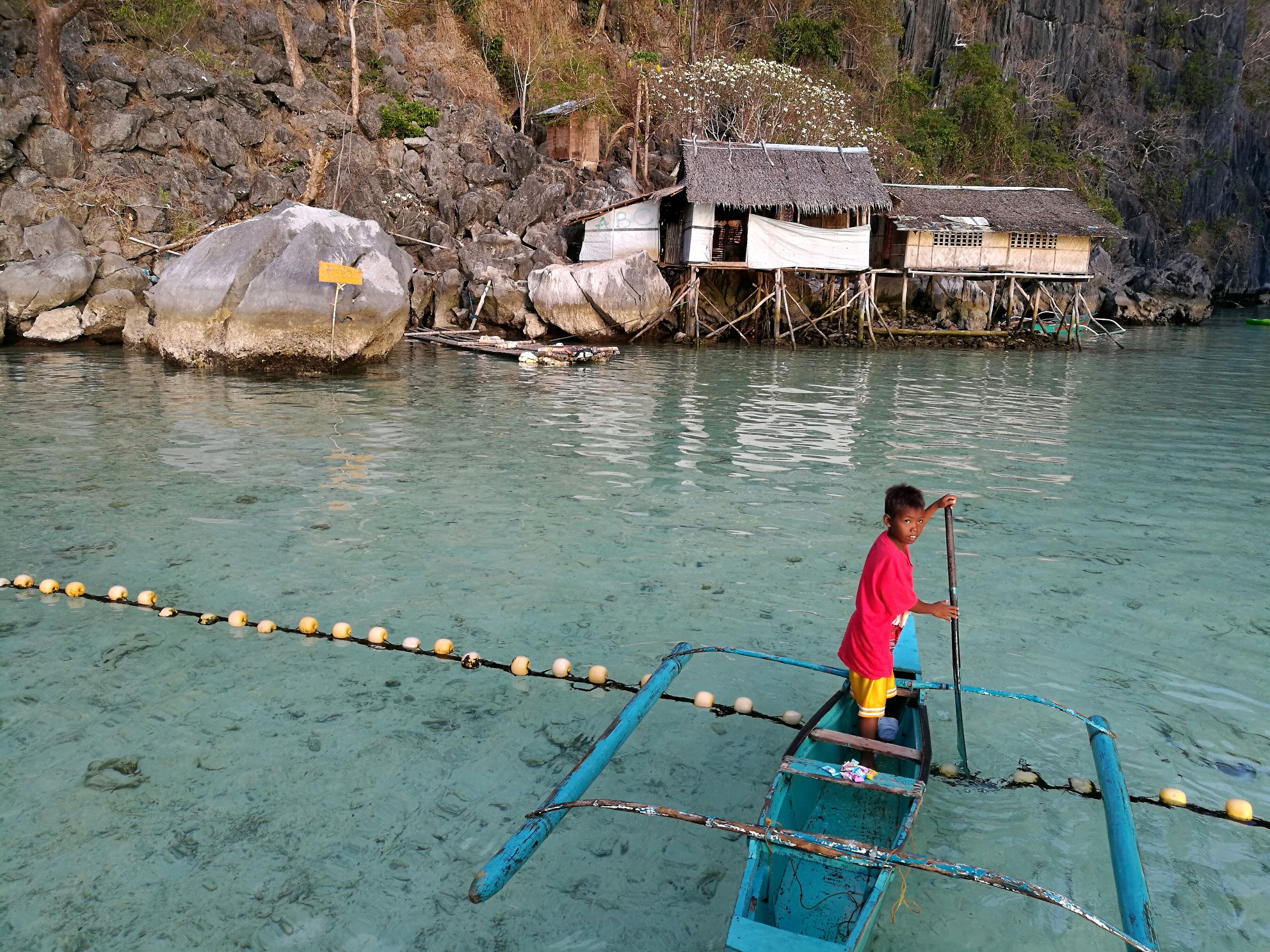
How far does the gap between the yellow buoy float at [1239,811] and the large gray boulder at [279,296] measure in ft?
48.2

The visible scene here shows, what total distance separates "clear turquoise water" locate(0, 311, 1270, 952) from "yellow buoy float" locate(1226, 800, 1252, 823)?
17cm

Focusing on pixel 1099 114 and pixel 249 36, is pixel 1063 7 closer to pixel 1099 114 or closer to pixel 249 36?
pixel 1099 114

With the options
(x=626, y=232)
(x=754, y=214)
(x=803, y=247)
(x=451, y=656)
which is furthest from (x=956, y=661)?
(x=626, y=232)

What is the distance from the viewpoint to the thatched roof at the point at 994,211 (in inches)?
971

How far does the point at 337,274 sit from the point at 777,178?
42.1 feet

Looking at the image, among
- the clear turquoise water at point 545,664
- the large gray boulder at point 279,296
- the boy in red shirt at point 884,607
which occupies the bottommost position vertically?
the clear turquoise water at point 545,664

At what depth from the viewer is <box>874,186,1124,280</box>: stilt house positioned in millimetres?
24938

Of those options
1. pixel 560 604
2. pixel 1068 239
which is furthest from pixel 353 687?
pixel 1068 239

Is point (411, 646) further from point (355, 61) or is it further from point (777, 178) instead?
point (355, 61)

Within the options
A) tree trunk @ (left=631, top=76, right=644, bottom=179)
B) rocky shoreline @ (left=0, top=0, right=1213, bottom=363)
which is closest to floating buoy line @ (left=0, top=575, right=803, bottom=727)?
rocky shoreline @ (left=0, top=0, right=1213, bottom=363)

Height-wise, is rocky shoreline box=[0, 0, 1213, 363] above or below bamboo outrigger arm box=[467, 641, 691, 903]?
above

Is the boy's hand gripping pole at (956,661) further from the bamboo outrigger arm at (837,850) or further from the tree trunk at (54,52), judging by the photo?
the tree trunk at (54,52)

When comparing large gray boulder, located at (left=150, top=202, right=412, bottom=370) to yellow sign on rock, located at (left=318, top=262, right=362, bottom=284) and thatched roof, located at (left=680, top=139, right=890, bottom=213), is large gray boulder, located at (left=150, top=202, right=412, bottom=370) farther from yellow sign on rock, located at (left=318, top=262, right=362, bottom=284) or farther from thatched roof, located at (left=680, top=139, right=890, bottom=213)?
thatched roof, located at (left=680, top=139, right=890, bottom=213)

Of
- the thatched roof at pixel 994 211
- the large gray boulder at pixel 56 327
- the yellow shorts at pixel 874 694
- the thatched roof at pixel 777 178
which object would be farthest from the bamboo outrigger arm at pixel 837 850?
the thatched roof at pixel 994 211
